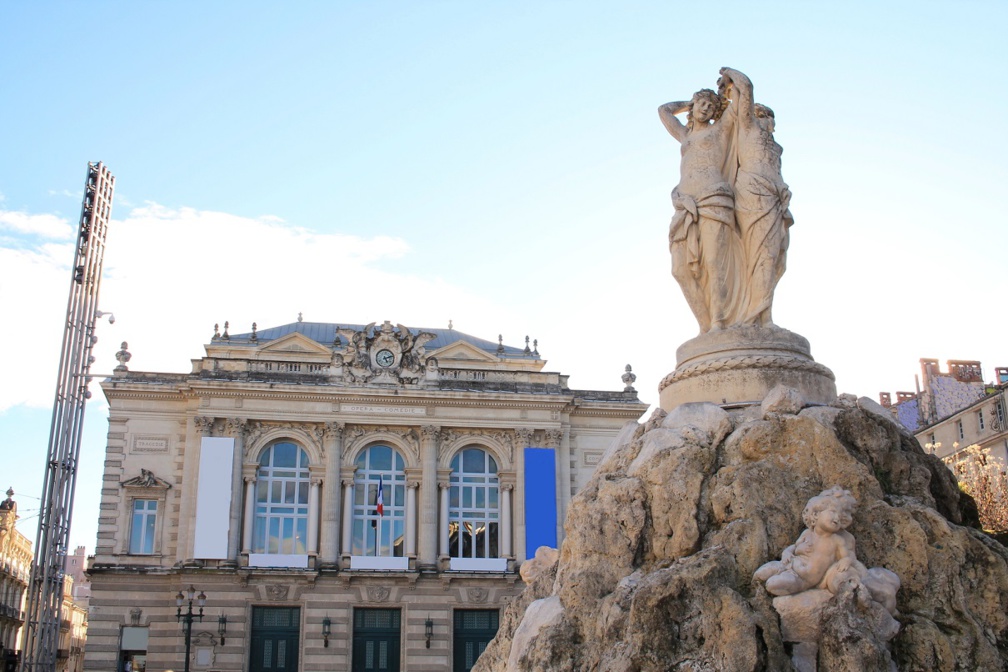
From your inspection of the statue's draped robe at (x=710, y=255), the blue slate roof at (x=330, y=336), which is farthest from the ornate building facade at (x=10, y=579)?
the statue's draped robe at (x=710, y=255)

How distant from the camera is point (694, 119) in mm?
13016

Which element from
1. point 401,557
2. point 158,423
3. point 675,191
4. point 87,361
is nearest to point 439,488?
point 401,557

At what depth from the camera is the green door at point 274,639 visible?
3697 centimetres

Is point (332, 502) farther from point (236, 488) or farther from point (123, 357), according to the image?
point (123, 357)

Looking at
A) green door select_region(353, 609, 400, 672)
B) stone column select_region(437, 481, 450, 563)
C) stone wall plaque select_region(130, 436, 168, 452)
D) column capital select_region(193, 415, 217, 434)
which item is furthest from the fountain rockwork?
stone wall plaque select_region(130, 436, 168, 452)

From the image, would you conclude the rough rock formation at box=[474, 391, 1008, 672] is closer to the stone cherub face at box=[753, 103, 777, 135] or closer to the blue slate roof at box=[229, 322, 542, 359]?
the stone cherub face at box=[753, 103, 777, 135]

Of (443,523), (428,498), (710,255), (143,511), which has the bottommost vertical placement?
(710,255)

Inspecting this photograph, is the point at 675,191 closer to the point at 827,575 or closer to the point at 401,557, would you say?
the point at 827,575

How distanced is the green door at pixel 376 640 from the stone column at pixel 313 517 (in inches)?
111

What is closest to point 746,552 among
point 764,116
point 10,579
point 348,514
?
point 764,116

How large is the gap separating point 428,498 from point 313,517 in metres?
4.37

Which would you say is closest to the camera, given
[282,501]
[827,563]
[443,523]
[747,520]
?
[827,563]

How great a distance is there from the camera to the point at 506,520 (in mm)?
39938

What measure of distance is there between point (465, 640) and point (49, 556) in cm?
1475
